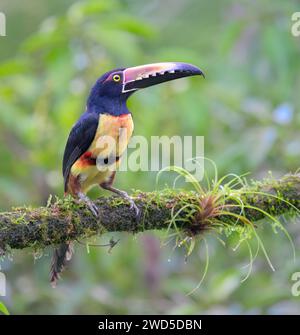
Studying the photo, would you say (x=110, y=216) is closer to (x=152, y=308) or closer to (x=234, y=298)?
(x=152, y=308)

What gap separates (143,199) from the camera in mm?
4227

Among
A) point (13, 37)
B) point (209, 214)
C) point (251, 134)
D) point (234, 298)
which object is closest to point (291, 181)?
point (209, 214)

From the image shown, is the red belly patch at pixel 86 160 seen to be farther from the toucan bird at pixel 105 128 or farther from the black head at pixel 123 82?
the black head at pixel 123 82

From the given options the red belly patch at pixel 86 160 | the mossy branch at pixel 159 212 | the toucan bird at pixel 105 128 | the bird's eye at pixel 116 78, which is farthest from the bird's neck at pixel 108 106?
the mossy branch at pixel 159 212

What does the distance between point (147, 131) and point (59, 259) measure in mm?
2122

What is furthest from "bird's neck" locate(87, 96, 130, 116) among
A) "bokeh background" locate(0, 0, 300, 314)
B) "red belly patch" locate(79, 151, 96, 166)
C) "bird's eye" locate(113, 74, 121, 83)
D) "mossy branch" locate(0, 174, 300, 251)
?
"bokeh background" locate(0, 0, 300, 314)

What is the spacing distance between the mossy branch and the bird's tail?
44 centimetres

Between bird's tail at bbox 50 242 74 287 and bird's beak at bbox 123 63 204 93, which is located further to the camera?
bird's beak at bbox 123 63 204 93

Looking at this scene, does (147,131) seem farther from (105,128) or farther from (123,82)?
(105,128)

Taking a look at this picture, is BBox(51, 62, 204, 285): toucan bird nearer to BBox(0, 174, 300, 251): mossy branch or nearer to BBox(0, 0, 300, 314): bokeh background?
BBox(0, 174, 300, 251): mossy branch

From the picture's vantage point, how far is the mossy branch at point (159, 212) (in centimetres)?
393

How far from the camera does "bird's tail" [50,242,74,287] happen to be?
4508mm

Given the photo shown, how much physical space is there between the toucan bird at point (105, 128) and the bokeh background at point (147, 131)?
3.07 ft

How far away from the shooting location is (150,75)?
5.15 m
